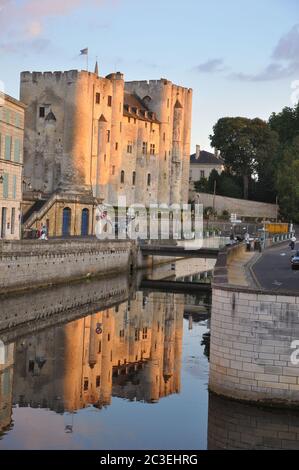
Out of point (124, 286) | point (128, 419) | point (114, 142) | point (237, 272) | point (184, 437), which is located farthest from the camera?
point (114, 142)

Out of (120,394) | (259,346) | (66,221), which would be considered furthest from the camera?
(66,221)

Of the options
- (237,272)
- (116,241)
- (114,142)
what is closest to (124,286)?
(116,241)

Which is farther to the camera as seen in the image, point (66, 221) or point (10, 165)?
point (66, 221)

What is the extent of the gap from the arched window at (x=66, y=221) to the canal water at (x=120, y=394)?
1059 inches

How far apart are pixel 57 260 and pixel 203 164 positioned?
85736 mm

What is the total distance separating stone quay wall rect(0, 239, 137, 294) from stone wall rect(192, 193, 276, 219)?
40.6m

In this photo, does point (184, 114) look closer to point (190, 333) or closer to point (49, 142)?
point (49, 142)

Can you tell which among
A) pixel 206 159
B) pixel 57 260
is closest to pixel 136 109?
pixel 57 260

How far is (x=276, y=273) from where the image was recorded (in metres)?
34.2

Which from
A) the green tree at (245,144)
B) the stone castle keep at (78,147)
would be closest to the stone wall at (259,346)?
the stone castle keep at (78,147)

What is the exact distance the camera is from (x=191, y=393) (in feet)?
80.7

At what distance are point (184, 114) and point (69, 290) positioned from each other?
4780 cm

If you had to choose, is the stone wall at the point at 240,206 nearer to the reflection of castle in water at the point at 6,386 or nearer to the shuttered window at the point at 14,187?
the shuttered window at the point at 14,187

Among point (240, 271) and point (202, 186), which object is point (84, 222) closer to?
point (240, 271)
